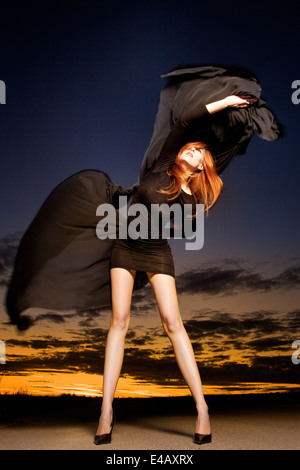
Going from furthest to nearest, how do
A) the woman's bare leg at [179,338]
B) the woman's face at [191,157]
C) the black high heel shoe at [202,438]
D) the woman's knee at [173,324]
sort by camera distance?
the woman's face at [191,157]
the woman's knee at [173,324]
the woman's bare leg at [179,338]
the black high heel shoe at [202,438]

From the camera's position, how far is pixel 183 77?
2.85m

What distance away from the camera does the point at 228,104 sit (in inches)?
97.1

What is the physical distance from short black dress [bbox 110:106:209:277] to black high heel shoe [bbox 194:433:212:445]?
2.83ft

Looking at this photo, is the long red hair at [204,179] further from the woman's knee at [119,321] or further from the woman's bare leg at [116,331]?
the woman's knee at [119,321]

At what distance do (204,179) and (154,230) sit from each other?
44cm

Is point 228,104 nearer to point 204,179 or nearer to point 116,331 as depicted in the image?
point 204,179

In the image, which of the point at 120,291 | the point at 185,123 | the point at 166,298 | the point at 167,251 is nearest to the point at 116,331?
the point at 120,291

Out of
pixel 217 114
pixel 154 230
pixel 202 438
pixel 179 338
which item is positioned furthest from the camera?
Answer: pixel 217 114

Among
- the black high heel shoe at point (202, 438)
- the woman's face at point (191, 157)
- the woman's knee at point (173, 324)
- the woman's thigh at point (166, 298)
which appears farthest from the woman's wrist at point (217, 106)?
the black high heel shoe at point (202, 438)

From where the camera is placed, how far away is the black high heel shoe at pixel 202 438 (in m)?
2.17

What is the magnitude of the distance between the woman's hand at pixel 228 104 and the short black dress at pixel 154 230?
6 centimetres

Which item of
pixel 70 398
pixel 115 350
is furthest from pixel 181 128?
pixel 70 398

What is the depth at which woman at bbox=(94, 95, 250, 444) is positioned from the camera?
2.38 metres
